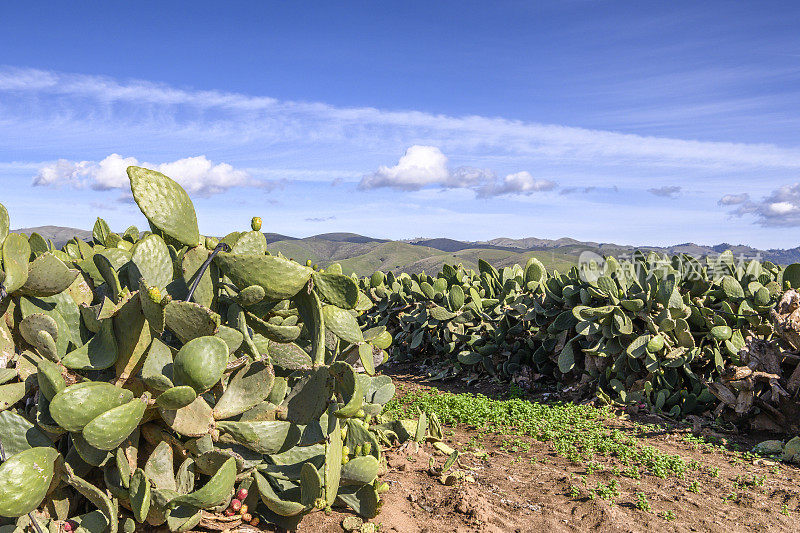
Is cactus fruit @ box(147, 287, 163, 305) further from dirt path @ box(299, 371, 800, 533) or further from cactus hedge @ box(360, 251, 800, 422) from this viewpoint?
cactus hedge @ box(360, 251, 800, 422)

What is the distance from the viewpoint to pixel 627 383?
5.59 metres

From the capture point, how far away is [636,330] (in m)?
5.56

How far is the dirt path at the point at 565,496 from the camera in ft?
9.90

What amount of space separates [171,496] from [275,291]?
880mm

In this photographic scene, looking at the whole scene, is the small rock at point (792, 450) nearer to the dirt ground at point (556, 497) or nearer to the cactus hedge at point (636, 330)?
the dirt ground at point (556, 497)

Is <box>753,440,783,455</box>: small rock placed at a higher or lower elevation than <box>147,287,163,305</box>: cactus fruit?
lower

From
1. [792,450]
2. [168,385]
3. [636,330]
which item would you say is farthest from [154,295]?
[636,330]

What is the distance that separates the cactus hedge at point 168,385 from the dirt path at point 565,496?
521 millimetres

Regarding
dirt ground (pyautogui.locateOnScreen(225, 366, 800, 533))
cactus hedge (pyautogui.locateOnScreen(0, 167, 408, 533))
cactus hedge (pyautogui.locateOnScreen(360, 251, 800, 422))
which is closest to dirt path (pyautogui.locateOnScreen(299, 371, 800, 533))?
dirt ground (pyautogui.locateOnScreen(225, 366, 800, 533))

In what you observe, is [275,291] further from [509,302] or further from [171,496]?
[509,302]

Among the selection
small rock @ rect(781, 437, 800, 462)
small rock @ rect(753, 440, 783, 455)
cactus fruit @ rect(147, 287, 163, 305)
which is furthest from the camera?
small rock @ rect(753, 440, 783, 455)

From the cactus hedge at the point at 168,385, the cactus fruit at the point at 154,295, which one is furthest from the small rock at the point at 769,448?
the cactus fruit at the point at 154,295

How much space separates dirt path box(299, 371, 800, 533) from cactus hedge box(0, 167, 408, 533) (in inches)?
20.5

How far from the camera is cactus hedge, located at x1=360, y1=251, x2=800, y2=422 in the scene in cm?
525
